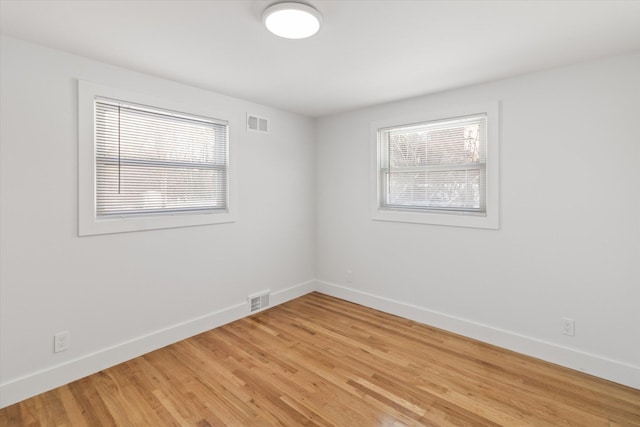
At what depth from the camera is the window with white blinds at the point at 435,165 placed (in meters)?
3.04

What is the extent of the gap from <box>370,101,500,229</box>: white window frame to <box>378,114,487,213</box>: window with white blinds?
5 cm

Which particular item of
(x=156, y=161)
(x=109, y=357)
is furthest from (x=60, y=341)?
(x=156, y=161)

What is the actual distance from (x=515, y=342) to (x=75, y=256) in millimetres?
3682

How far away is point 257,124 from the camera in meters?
3.57

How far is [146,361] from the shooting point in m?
2.58

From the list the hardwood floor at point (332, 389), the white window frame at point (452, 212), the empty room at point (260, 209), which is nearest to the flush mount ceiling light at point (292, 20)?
the empty room at point (260, 209)

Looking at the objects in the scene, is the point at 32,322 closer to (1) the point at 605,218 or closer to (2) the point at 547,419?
(2) the point at 547,419

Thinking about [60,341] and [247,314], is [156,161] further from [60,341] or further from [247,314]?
[247,314]

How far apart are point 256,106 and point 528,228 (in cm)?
300

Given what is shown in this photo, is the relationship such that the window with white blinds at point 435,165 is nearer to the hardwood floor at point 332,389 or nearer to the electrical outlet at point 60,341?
the hardwood floor at point 332,389

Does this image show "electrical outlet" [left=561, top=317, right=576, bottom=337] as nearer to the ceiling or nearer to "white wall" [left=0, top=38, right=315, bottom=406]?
the ceiling

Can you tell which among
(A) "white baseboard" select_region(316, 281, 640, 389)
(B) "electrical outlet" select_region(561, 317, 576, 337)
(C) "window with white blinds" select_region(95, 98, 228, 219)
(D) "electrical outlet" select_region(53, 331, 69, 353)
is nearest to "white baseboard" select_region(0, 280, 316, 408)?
(D) "electrical outlet" select_region(53, 331, 69, 353)

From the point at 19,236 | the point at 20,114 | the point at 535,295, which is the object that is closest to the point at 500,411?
the point at 535,295

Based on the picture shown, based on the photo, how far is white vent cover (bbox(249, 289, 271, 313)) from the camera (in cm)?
356
